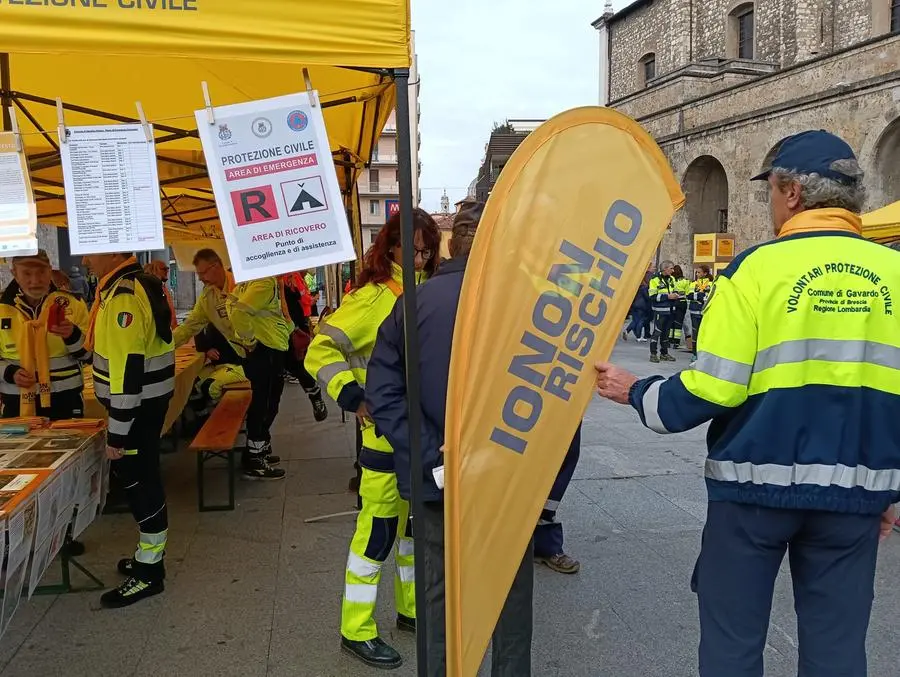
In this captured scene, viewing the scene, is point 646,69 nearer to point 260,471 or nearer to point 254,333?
point 254,333

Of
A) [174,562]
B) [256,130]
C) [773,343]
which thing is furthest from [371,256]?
[174,562]

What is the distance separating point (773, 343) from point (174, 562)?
3.52 meters

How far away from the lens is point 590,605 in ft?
11.1

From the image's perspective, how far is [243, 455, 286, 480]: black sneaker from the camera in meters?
5.50

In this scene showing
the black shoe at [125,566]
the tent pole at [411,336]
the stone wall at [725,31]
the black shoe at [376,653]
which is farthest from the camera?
the stone wall at [725,31]

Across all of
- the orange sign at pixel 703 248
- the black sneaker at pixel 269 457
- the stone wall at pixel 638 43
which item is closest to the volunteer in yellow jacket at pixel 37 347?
the black sneaker at pixel 269 457

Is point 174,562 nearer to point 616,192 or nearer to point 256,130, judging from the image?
point 256,130

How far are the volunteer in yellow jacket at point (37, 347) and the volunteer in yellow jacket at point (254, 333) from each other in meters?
1.04

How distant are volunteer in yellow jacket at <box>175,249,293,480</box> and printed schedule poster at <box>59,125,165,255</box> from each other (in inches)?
125

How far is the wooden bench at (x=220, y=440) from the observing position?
4.59 meters

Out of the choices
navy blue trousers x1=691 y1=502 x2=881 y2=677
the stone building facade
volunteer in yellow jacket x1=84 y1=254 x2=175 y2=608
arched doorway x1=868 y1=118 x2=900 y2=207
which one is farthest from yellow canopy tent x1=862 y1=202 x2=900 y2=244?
the stone building facade

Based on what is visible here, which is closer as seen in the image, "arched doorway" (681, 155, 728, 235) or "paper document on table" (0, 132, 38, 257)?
"paper document on table" (0, 132, 38, 257)

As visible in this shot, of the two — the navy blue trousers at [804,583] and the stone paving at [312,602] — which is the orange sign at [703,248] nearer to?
the stone paving at [312,602]

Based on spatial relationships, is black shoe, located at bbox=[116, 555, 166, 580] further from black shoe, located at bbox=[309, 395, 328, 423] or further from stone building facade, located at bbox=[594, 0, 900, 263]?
stone building facade, located at bbox=[594, 0, 900, 263]
